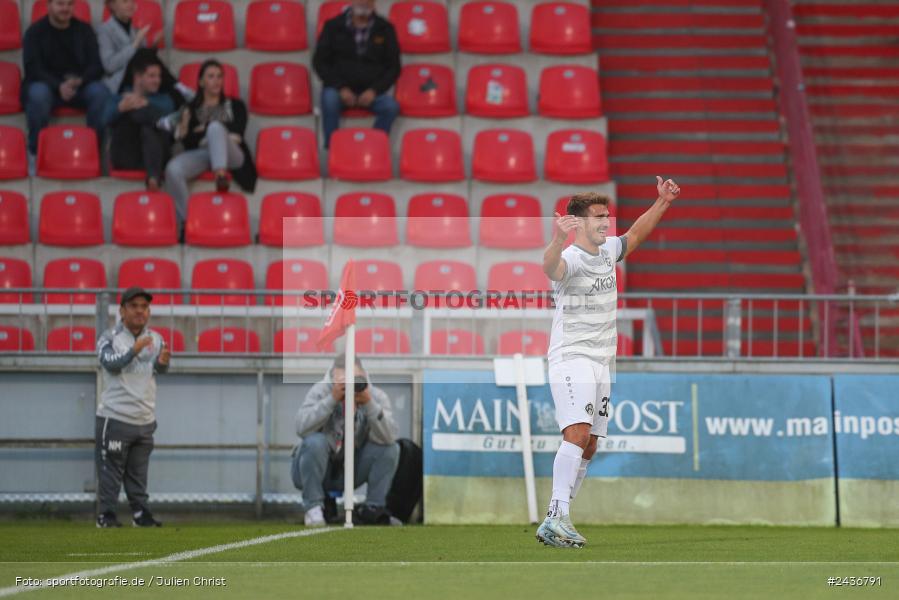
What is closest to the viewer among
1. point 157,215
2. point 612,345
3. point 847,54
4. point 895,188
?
point 612,345

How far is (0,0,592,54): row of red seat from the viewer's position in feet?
57.9

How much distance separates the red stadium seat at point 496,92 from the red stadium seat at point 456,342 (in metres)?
4.23

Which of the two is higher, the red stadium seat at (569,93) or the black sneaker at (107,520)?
the red stadium seat at (569,93)

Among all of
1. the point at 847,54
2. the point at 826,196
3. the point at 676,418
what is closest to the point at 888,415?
the point at 676,418

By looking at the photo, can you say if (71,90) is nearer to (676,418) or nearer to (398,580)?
(676,418)

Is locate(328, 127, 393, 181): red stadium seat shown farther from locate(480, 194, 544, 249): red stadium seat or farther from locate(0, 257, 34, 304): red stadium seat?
locate(0, 257, 34, 304): red stadium seat

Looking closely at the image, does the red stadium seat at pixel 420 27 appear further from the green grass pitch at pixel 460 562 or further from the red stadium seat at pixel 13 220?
the green grass pitch at pixel 460 562

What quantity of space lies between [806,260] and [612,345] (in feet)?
26.1

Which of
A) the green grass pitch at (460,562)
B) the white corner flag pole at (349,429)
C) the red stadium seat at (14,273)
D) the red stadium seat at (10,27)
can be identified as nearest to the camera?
the green grass pitch at (460,562)

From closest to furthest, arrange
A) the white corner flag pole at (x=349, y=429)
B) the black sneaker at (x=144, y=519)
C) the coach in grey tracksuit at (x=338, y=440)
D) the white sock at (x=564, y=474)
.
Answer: the white sock at (x=564, y=474) → the white corner flag pole at (x=349, y=429) → the coach in grey tracksuit at (x=338, y=440) → the black sneaker at (x=144, y=519)

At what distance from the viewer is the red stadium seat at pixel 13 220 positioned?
15.2m

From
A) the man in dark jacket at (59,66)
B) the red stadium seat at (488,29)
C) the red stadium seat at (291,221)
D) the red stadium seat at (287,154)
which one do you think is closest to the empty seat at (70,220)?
the man in dark jacket at (59,66)

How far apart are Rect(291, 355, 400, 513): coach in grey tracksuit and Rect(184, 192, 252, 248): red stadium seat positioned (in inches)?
142

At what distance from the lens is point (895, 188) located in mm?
17656
